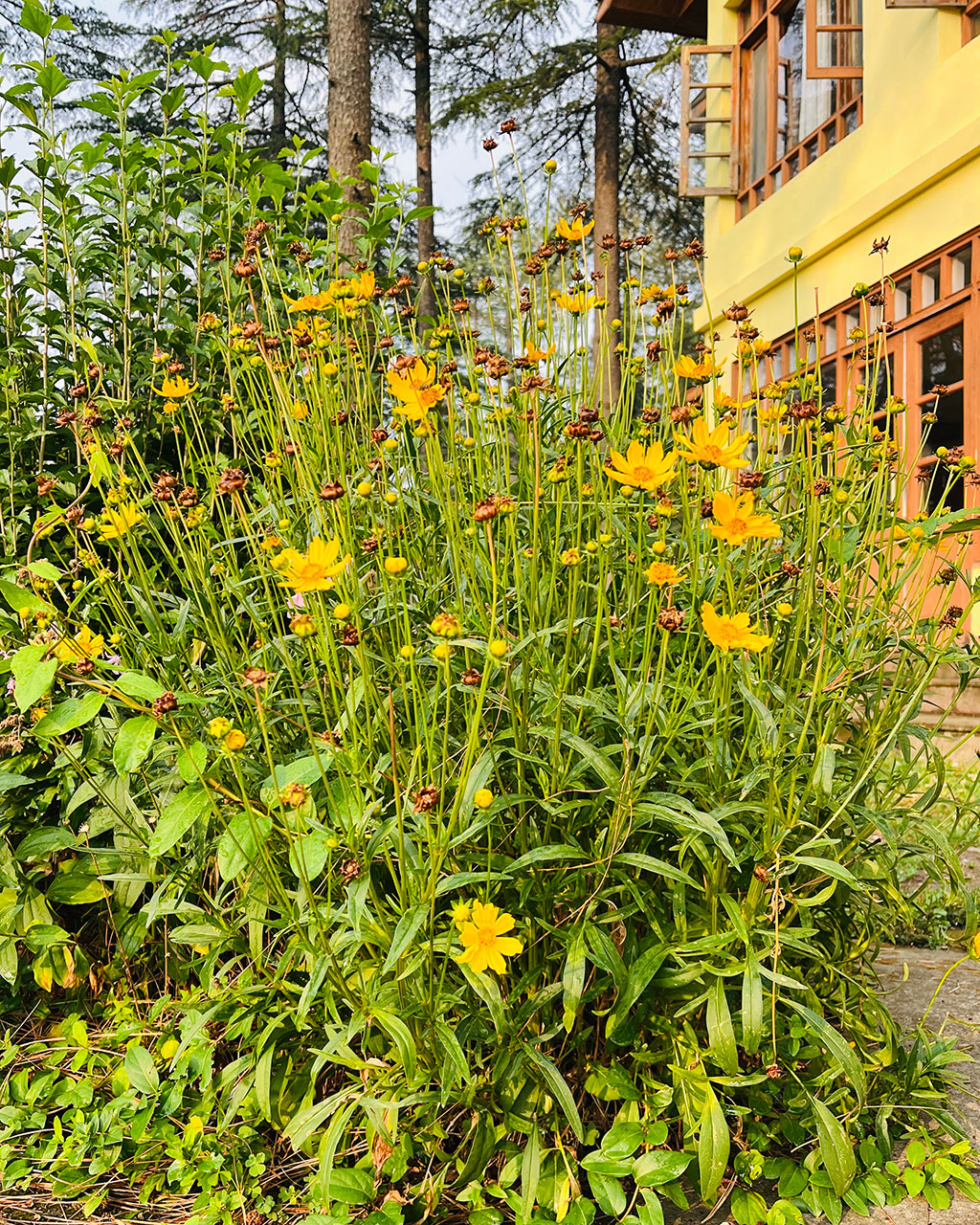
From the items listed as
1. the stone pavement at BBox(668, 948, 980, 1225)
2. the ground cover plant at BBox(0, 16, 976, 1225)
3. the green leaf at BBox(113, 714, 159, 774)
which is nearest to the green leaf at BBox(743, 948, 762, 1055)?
the ground cover plant at BBox(0, 16, 976, 1225)

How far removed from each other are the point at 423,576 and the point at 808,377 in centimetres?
76

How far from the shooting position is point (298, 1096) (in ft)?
4.49

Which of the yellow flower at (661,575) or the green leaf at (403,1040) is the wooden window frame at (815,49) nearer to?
the yellow flower at (661,575)

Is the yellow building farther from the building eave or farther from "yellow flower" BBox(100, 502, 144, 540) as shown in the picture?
"yellow flower" BBox(100, 502, 144, 540)

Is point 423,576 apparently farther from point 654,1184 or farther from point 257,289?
point 257,289

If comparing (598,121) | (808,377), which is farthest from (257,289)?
(598,121)

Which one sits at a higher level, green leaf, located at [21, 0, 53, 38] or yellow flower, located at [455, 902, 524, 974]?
green leaf, located at [21, 0, 53, 38]

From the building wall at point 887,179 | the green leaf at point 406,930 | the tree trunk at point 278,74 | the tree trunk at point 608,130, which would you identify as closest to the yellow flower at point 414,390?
the green leaf at point 406,930

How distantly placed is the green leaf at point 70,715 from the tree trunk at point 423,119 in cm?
1060

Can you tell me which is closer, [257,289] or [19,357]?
[19,357]

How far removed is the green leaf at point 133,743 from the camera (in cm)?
120

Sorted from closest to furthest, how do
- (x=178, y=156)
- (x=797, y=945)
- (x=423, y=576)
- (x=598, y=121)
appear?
(x=797, y=945) → (x=423, y=576) → (x=178, y=156) → (x=598, y=121)

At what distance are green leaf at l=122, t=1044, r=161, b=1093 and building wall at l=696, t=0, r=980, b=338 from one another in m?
4.16

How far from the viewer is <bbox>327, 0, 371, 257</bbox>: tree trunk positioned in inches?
188
